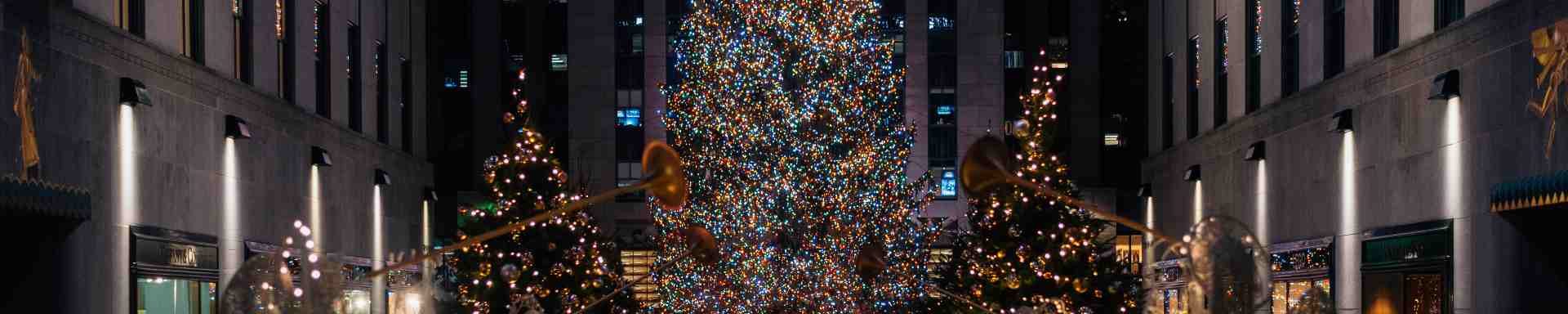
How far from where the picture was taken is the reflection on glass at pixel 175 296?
22.2 metres

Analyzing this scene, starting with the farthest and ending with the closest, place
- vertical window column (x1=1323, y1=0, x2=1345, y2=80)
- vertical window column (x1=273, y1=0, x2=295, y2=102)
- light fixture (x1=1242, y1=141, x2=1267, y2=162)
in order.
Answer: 1. light fixture (x1=1242, y1=141, x2=1267, y2=162)
2. vertical window column (x1=273, y1=0, x2=295, y2=102)
3. vertical window column (x1=1323, y1=0, x2=1345, y2=80)

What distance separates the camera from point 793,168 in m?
33.6

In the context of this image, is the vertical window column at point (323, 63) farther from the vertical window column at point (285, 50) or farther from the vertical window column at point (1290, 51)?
the vertical window column at point (1290, 51)

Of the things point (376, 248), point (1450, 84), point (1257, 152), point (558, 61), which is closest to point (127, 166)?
point (376, 248)

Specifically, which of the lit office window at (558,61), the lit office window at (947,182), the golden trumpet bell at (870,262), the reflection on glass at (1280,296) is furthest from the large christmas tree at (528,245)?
the lit office window at (558,61)

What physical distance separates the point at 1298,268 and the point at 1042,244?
4.10 meters

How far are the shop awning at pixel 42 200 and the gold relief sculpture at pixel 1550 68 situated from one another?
47.9 ft

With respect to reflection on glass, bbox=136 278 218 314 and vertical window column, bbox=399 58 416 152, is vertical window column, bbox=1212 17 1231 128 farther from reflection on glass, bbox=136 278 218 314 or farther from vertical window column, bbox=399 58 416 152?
reflection on glass, bbox=136 278 218 314

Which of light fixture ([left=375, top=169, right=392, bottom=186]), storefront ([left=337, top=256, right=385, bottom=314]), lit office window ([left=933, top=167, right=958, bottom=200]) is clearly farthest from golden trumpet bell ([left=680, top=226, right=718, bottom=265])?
lit office window ([left=933, top=167, right=958, bottom=200])

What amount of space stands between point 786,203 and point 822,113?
1.83 m

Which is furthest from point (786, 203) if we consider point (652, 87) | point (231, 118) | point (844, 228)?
point (652, 87)

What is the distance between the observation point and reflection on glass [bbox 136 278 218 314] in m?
22.2

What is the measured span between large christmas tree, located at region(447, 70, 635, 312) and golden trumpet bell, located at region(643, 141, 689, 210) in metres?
18.1

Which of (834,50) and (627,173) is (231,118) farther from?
(627,173)
